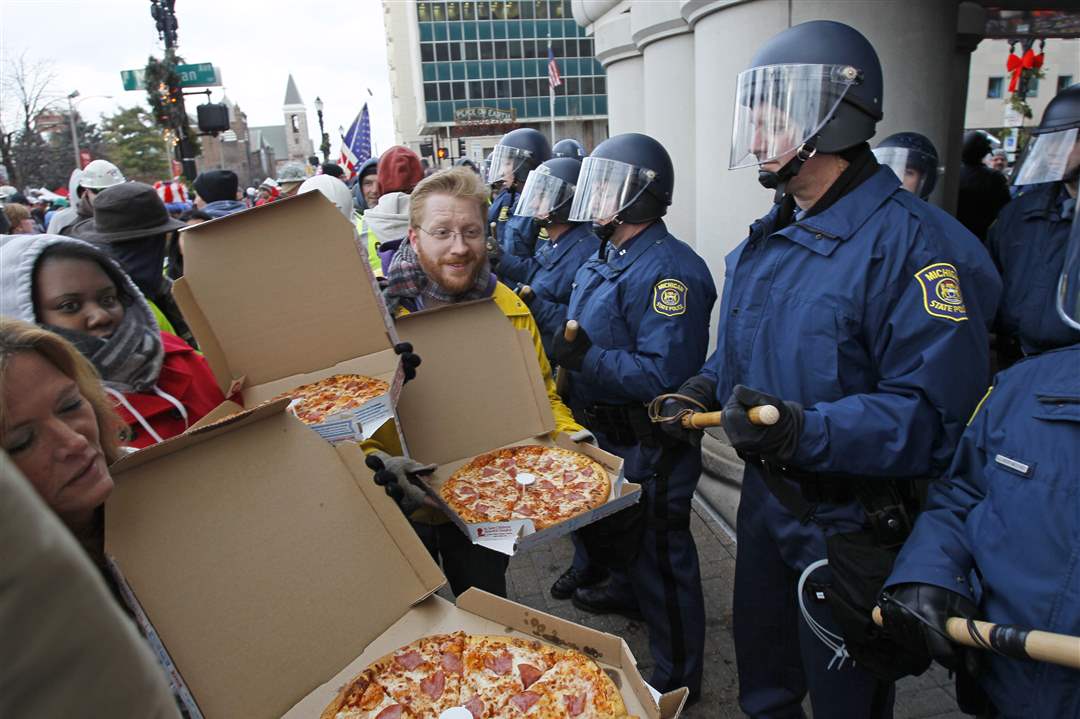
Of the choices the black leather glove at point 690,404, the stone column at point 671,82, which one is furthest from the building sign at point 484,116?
the black leather glove at point 690,404

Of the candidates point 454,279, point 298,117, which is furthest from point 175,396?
point 298,117

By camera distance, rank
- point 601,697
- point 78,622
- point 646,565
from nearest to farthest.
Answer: point 78,622 → point 601,697 → point 646,565

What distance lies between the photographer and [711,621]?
3.66 m

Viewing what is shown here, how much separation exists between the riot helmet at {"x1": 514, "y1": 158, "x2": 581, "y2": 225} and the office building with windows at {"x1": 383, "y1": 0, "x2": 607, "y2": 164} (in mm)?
63392

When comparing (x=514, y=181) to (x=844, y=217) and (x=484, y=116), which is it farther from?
(x=484, y=116)

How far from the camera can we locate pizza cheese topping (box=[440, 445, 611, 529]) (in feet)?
7.20

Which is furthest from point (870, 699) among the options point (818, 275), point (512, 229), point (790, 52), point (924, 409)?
point (512, 229)

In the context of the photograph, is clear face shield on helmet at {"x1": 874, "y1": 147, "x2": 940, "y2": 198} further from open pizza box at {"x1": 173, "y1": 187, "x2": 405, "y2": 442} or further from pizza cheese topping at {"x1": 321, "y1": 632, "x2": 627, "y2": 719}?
pizza cheese topping at {"x1": 321, "y1": 632, "x2": 627, "y2": 719}

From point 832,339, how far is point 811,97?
2.84 feet

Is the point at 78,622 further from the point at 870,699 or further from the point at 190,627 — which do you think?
the point at 870,699

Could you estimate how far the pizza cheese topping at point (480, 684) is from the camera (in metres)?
1.46

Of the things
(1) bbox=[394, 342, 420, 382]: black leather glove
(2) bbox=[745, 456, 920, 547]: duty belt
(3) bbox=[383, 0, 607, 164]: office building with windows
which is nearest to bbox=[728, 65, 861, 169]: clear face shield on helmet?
(2) bbox=[745, 456, 920, 547]: duty belt

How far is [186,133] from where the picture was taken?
13.6 m

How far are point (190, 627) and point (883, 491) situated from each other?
1959mm
